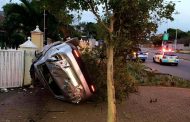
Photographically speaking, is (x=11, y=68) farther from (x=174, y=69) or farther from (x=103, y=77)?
(x=174, y=69)

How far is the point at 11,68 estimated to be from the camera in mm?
15141

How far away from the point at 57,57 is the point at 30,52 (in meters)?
6.20

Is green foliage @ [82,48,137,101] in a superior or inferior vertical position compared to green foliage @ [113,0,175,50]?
inferior

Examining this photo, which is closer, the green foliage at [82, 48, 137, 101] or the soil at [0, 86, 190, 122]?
the soil at [0, 86, 190, 122]

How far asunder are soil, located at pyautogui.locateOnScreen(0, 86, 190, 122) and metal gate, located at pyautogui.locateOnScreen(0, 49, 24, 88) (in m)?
0.80

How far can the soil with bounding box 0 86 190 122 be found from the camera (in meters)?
9.98

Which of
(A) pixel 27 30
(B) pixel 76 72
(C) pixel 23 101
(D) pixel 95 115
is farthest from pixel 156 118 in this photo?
(A) pixel 27 30

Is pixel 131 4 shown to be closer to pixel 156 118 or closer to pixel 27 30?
pixel 156 118

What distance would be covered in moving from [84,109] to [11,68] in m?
4.95

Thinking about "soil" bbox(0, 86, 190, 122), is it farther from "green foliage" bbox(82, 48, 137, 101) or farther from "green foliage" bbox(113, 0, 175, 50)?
"green foliage" bbox(113, 0, 175, 50)

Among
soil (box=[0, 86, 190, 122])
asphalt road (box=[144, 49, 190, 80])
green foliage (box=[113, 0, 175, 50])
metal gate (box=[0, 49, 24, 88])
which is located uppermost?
green foliage (box=[113, 0, 175, 50])

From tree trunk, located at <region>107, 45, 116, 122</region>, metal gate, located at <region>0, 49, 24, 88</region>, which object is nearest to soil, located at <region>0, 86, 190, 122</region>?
metal gate, located at <region>0, 49, 24, 88</region>

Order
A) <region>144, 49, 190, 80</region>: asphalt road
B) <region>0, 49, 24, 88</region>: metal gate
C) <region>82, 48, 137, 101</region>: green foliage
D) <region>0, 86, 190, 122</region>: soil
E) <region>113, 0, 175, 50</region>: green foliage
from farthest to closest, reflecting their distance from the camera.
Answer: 1. <region>144, 49, 190, 80</region>: asphalt road
2. <region>0, 49, 24, 88</region>: metal gate
3. <region>82, 48, 137, 101</region>: green foliage
4. <region>0, 86, 190, 122</region>: soil
5. <region>113, 0, 175, 50</region>: green foliage

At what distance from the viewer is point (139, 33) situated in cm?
791
